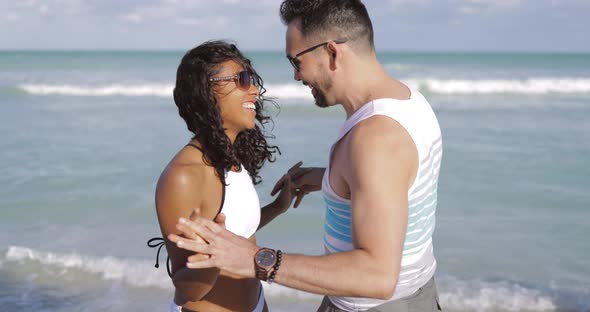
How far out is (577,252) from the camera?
588 cm

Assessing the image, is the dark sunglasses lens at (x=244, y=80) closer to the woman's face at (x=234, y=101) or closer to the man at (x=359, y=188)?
the woman's face at (x=234, y=101)

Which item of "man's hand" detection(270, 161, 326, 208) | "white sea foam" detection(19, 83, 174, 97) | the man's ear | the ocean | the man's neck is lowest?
"white sea foam" detection(19, 83, 174, 97)

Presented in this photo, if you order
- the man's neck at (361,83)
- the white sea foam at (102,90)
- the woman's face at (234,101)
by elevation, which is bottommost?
the white sea foam at (102,90)

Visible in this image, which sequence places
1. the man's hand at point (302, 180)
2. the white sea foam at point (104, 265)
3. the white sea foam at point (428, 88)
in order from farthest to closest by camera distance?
the white sea foam at point (428, 88)
the white sea foam at point (104, 265)
the man's hand at point (302, 180)

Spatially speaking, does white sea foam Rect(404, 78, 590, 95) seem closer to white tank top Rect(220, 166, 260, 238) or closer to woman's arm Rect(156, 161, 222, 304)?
white tank top Rect(220, 166, 260, 238)

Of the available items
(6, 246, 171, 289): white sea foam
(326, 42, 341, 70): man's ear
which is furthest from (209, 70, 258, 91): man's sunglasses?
(6, 246, 171, 289): white sea foam

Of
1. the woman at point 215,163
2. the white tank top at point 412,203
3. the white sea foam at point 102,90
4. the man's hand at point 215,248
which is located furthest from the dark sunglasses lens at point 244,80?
the white sea foam at point 102,90

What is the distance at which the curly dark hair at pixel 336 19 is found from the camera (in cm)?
215

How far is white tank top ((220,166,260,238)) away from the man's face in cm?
61

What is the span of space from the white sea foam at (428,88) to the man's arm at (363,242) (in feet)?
65.7

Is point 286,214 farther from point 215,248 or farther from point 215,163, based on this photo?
point 215,248

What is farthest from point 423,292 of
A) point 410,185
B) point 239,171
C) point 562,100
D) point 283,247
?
point 562,100

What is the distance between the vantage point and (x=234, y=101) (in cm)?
275

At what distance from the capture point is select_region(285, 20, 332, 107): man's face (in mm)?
2205
